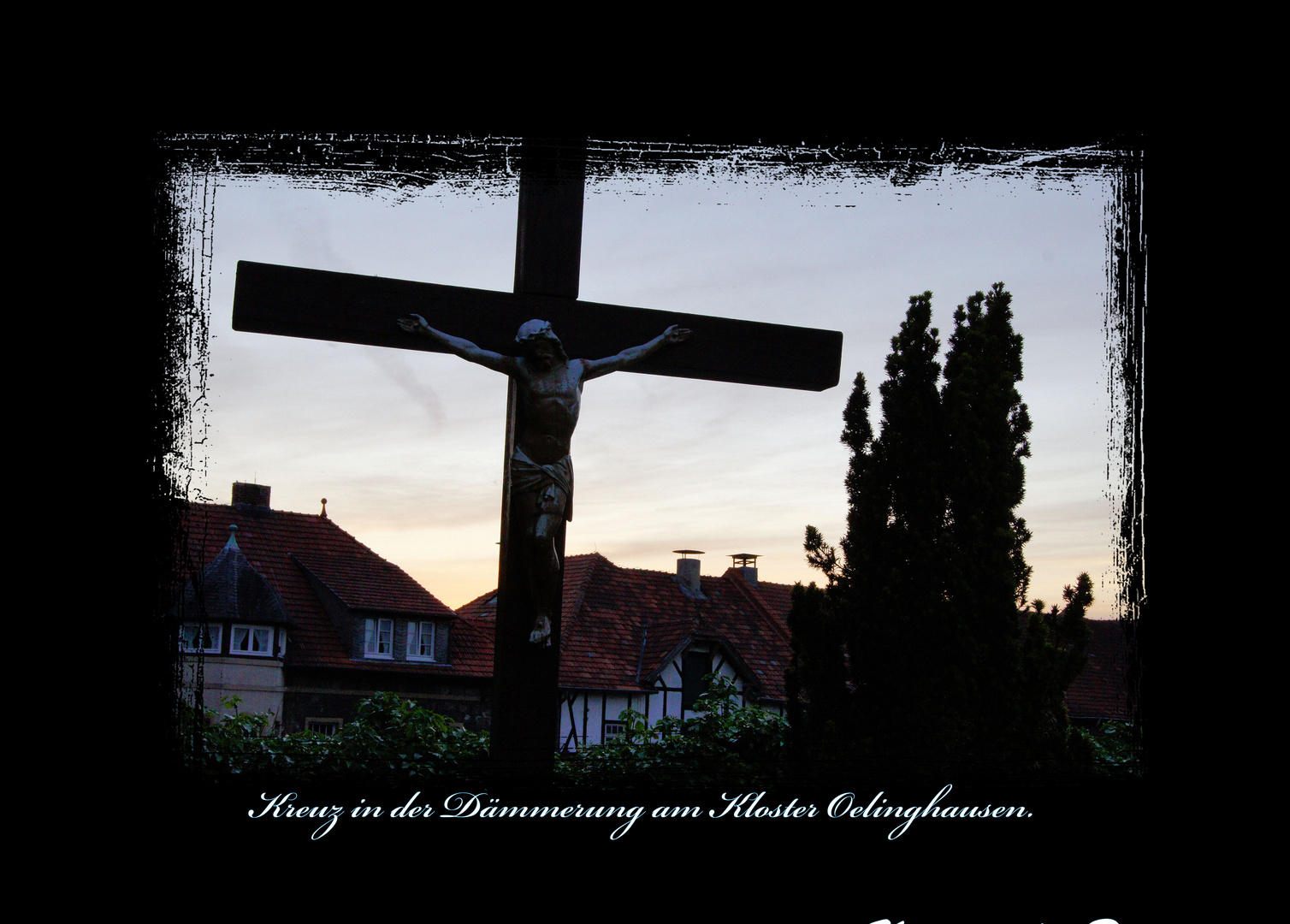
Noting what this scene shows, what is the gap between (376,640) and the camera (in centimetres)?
2119

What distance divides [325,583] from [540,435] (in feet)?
Result: 57.5

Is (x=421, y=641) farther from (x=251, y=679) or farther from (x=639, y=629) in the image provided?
(x=639, y=629)

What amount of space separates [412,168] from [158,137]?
2.47 feet

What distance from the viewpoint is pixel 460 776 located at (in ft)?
13.0

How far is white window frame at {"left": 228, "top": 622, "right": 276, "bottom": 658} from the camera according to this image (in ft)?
63.6

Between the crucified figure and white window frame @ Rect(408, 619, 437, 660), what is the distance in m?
17.8

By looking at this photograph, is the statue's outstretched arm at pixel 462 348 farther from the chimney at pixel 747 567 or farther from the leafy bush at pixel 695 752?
the chimney at pixel 747 567

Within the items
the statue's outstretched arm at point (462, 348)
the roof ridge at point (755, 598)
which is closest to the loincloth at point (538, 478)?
the statue's outstretched arm at point (462, 348)

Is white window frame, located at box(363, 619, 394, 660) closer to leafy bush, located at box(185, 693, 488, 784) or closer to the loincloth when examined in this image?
leafy bush, located at box(185, 693, 488, 784)

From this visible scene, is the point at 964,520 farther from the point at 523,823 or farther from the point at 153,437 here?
the point at 153,437

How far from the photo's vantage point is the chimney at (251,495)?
813 inches

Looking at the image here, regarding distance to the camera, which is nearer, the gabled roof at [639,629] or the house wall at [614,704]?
the house wall at [614,704]

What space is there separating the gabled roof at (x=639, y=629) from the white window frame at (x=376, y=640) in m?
2.55

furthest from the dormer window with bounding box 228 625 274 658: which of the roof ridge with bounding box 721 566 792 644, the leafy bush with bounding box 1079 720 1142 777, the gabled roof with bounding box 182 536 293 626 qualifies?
the leafy bush with bounding box 1079 720 1142 777
